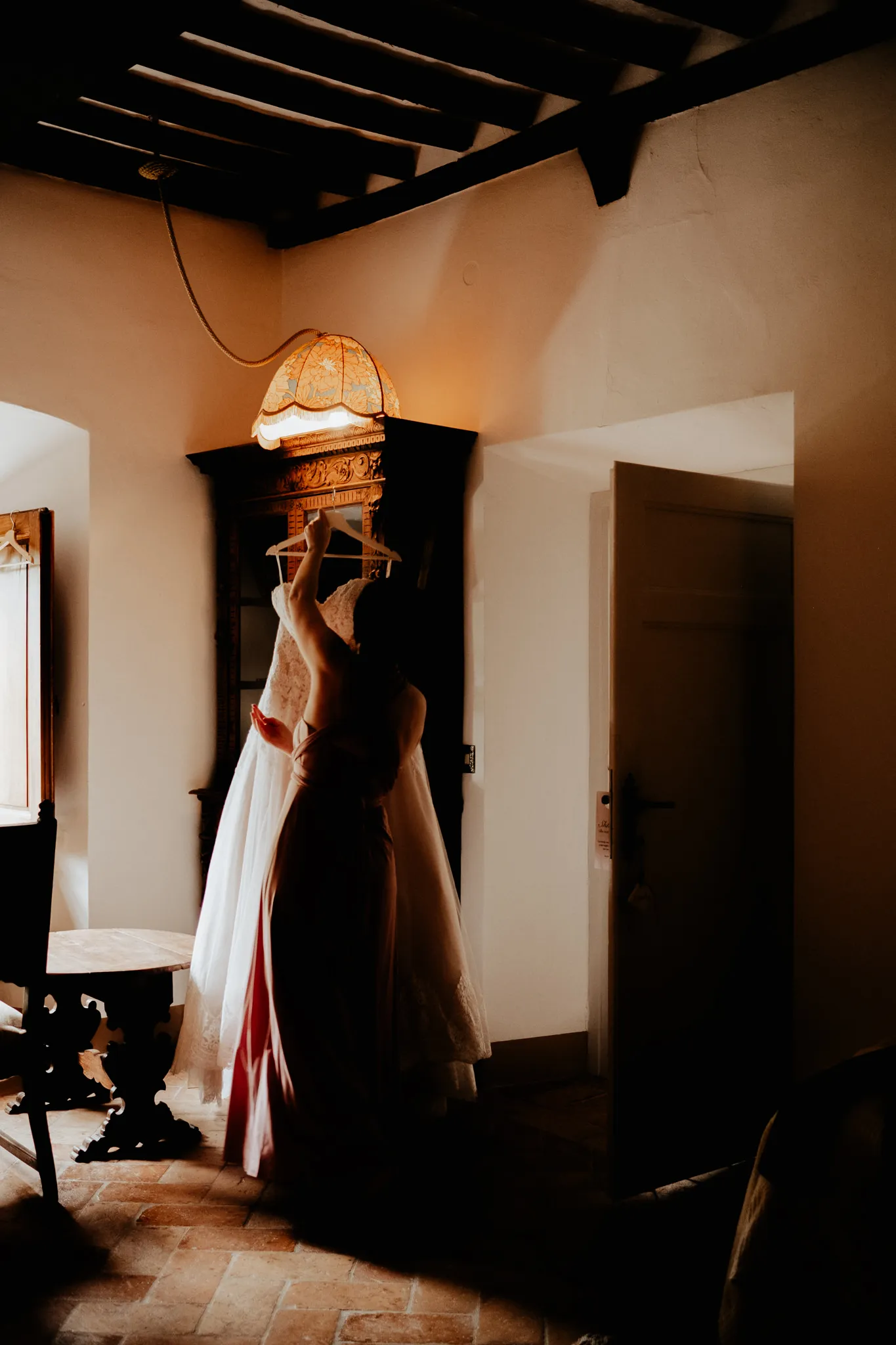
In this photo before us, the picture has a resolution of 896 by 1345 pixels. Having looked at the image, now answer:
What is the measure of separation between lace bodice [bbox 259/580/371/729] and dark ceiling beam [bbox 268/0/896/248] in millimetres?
1667

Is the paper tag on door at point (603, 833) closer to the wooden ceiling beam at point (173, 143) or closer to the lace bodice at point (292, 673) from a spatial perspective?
the lace bodice at point (292, 673)

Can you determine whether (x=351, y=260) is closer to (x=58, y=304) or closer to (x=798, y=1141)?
(x=58, y=304)

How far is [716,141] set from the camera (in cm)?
368

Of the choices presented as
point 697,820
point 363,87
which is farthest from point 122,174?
point 697,820

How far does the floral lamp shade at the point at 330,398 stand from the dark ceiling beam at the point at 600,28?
4.14 feet

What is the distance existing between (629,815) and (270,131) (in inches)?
115

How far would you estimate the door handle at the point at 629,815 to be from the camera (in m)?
3.37

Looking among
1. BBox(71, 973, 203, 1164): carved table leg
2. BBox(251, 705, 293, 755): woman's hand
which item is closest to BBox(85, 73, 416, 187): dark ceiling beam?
BBox(251, 705, 293, 755): woman's hand

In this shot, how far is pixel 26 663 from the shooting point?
15.6ft

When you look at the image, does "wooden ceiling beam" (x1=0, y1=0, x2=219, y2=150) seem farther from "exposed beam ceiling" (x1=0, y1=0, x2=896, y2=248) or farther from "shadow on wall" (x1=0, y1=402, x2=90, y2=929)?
"shadow on wall" (x1=0, y1=402, x2=90, y2=929)

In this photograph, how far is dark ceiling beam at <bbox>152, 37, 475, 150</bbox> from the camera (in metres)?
3.85

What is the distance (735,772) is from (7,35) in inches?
109

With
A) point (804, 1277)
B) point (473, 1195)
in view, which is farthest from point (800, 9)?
point (473, 1195)

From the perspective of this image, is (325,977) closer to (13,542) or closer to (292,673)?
(292,673)
